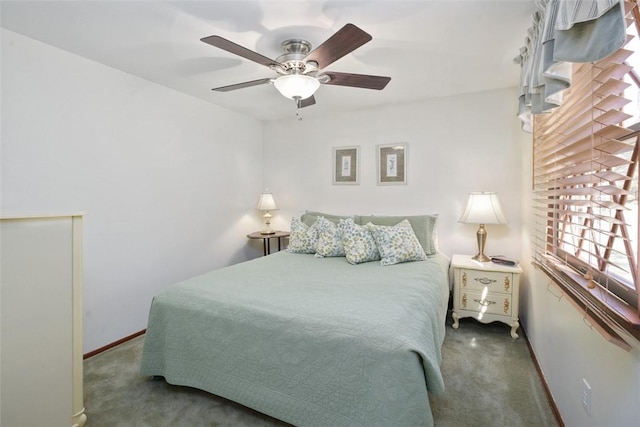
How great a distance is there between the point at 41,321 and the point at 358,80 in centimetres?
221

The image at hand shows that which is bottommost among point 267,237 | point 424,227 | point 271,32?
point 267,237

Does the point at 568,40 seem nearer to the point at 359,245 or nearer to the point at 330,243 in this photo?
the point at 359,245

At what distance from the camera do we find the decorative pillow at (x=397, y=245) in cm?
267

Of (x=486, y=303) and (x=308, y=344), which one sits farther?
(x=486, y=303)

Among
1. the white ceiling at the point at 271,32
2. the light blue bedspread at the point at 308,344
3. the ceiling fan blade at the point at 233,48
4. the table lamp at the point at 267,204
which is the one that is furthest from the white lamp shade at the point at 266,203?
the ceiling fan blade at the point at 233,48

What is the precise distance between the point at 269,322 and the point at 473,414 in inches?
49.9

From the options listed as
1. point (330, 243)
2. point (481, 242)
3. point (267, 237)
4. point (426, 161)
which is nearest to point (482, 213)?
point (481, 242)

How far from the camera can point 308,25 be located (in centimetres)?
189

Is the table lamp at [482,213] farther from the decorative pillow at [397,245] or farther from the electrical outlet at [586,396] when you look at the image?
the electrical outlet at [586,396]

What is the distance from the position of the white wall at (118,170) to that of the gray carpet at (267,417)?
648 millimetres

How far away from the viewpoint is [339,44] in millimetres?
1622

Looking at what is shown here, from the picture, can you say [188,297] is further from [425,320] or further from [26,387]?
[425,320]

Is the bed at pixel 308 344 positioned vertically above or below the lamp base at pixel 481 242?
below

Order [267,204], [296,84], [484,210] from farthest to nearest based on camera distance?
[267,204], [484,210], [296,84]
